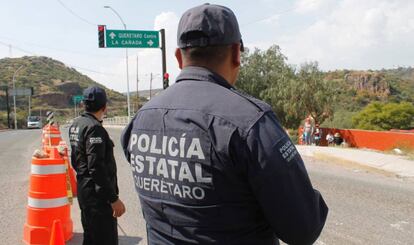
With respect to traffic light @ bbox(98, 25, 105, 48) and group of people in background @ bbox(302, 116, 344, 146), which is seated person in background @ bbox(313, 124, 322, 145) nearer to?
group of people in background @ bbox(302, 116, 344, 146)

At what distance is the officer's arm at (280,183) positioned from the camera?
1.55m

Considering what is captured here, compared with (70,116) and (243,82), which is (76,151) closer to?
(243,82)

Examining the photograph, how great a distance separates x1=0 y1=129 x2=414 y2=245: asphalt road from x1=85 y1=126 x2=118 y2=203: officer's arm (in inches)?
66.1

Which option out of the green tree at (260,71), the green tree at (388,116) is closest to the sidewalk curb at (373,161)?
the green tree at (260,71)

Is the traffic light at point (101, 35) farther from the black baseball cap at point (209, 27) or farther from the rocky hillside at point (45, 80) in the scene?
the rocky hillside at point (45, 80)

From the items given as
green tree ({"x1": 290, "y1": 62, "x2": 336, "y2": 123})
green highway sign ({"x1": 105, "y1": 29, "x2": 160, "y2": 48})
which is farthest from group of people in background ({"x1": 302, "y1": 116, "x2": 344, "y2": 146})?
green highway sign ({"x1": 105, "y1": 29, "x2": 160, "y2": 48})

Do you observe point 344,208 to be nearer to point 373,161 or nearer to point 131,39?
point 373,161

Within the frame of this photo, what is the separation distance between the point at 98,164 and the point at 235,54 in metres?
2.35

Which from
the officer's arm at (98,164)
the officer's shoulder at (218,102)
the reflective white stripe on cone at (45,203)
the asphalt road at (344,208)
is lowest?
the asphalt road at (344,208)

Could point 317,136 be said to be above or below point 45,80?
below

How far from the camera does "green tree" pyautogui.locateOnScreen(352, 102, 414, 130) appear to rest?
46.3m

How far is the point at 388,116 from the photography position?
47.8 metres

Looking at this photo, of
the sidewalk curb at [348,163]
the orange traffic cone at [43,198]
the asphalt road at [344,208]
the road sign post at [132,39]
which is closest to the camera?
the orange traffic cone at [43,198]

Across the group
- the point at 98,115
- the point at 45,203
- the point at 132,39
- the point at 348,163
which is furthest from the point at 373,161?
the point at 132,39
